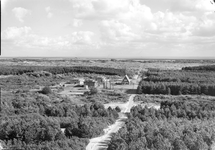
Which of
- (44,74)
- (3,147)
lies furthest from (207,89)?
(44,74)

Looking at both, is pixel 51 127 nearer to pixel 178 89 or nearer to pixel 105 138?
pixel 105 138

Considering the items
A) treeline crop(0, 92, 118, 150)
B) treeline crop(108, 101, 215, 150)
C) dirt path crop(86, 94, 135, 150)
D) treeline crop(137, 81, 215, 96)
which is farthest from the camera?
treeline crop(137, 81, 215, 96)

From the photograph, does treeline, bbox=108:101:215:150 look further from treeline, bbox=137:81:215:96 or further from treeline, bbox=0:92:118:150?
treeline, bbox=137:81:215:96

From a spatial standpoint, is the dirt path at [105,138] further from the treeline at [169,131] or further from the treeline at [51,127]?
the treeline at [169,131]

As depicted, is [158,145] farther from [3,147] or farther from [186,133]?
[3,147]

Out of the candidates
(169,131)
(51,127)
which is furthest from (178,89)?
(51,127)

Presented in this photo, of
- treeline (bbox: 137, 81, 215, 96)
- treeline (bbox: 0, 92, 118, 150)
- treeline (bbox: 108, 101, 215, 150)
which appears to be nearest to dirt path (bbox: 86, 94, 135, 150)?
treeline (bbox: 0, 92, 118, 150)

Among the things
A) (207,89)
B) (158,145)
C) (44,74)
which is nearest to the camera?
(158,145)
